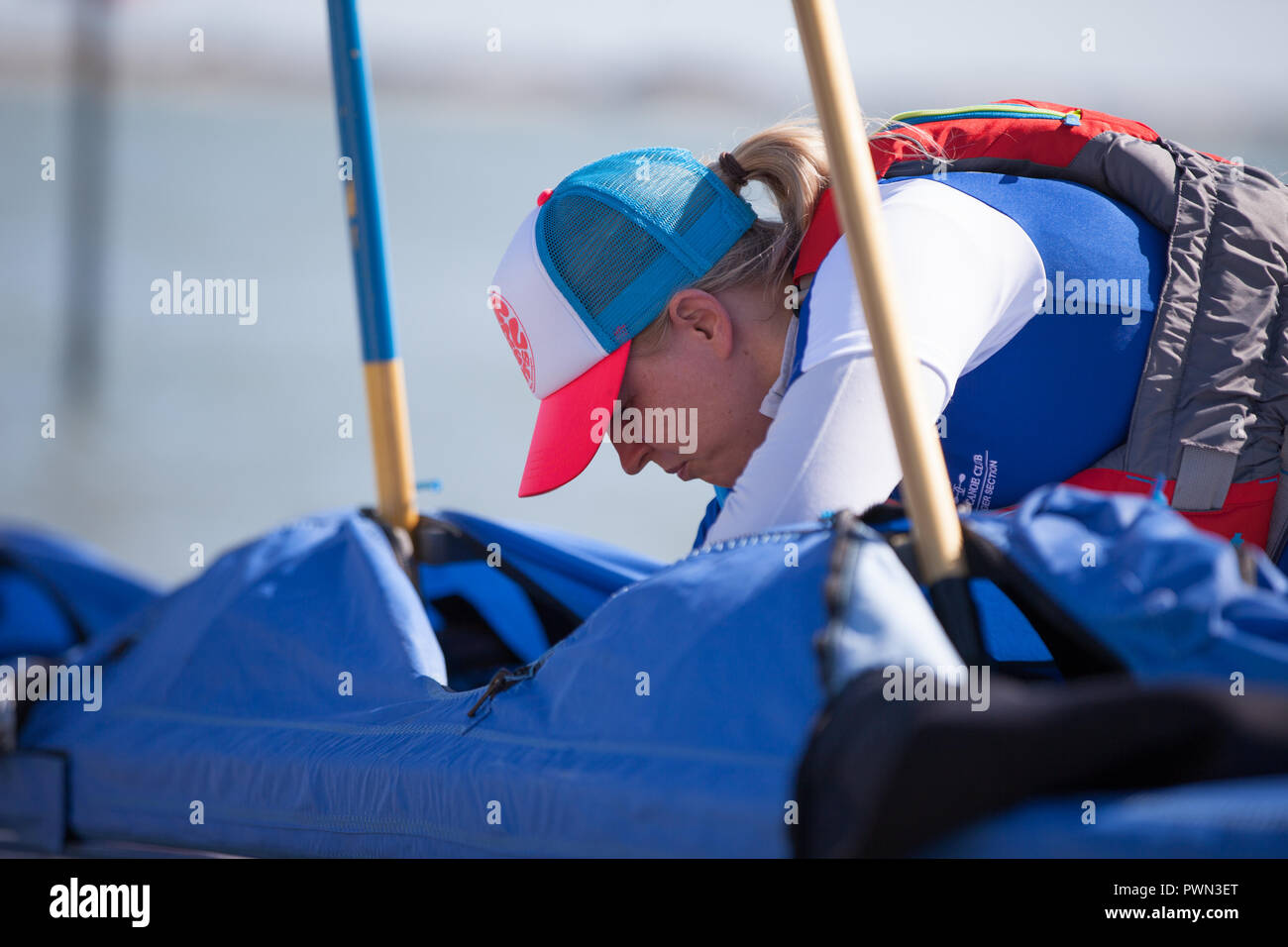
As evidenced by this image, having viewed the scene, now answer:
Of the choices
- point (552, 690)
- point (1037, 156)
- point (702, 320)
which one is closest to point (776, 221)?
point (702, 320)

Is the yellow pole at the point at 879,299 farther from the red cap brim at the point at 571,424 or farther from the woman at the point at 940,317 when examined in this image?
the red cap brim at the point at 571,424

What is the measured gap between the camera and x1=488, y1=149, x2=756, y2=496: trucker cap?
1.28 m

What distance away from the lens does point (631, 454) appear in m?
1.38

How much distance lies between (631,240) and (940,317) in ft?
1.26

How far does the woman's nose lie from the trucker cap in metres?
0.04

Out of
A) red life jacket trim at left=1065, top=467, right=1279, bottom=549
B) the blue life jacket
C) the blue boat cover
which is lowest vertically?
the blue boat cover

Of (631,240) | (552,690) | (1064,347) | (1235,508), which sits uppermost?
(631,240)

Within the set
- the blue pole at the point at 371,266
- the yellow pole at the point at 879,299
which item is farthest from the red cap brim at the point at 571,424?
the yellow pole at the point at 879,299

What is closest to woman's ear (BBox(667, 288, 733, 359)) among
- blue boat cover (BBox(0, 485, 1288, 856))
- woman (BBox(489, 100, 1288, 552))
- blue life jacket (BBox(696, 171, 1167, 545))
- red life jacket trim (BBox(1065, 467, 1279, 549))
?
woman (BBox(489, 100, 1288, 552))

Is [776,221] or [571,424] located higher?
[776,221]

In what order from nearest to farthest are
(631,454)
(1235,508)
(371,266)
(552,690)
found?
(552,690) < (1235,508) < (631,454) < (371,266)

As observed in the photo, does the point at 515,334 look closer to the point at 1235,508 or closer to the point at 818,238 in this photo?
the point at 818,238

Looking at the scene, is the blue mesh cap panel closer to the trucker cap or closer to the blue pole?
the trucker cap

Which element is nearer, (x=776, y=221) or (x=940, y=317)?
(x=940, y=317)
